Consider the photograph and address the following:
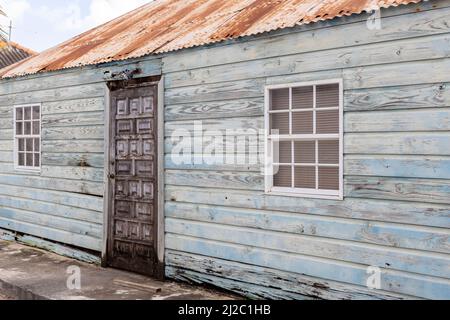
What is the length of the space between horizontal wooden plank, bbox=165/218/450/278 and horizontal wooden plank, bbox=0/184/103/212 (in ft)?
5.94

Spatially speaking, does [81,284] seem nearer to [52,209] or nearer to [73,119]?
[52,209]

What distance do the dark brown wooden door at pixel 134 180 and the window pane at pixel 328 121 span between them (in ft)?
8.52

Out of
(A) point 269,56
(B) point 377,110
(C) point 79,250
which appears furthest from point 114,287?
(B) point 377,110

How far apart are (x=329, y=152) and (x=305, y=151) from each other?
0.29 meters

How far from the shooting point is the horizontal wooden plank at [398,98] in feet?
14.8

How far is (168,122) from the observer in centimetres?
690

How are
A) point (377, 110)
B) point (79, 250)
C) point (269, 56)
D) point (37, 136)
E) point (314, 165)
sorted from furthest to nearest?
point (37, 136) → point (79, 250) → point (269, 56) → point (314, 165) → point (377, 110)

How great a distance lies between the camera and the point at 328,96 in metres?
5.34

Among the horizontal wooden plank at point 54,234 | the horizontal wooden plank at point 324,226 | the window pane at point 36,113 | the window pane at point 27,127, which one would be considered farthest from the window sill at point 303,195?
the window pane at point 27,127

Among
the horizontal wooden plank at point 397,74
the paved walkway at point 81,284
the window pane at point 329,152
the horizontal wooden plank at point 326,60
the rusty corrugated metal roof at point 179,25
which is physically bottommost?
the paved walkway at point 81,284

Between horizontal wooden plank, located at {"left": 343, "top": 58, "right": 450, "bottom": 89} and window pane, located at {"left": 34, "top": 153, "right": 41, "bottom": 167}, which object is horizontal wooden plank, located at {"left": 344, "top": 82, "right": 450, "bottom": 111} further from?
window pane, located at {"left": 34, "top": 153, "right": 41, "bottom": 167}

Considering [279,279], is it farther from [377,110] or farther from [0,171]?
[0,171]

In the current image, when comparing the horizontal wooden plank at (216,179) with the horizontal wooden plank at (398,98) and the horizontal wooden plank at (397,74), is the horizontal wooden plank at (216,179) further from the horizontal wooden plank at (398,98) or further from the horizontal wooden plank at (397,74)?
the horizontal wooden plank at (397,74)

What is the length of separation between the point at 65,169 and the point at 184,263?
3159 millimetres
